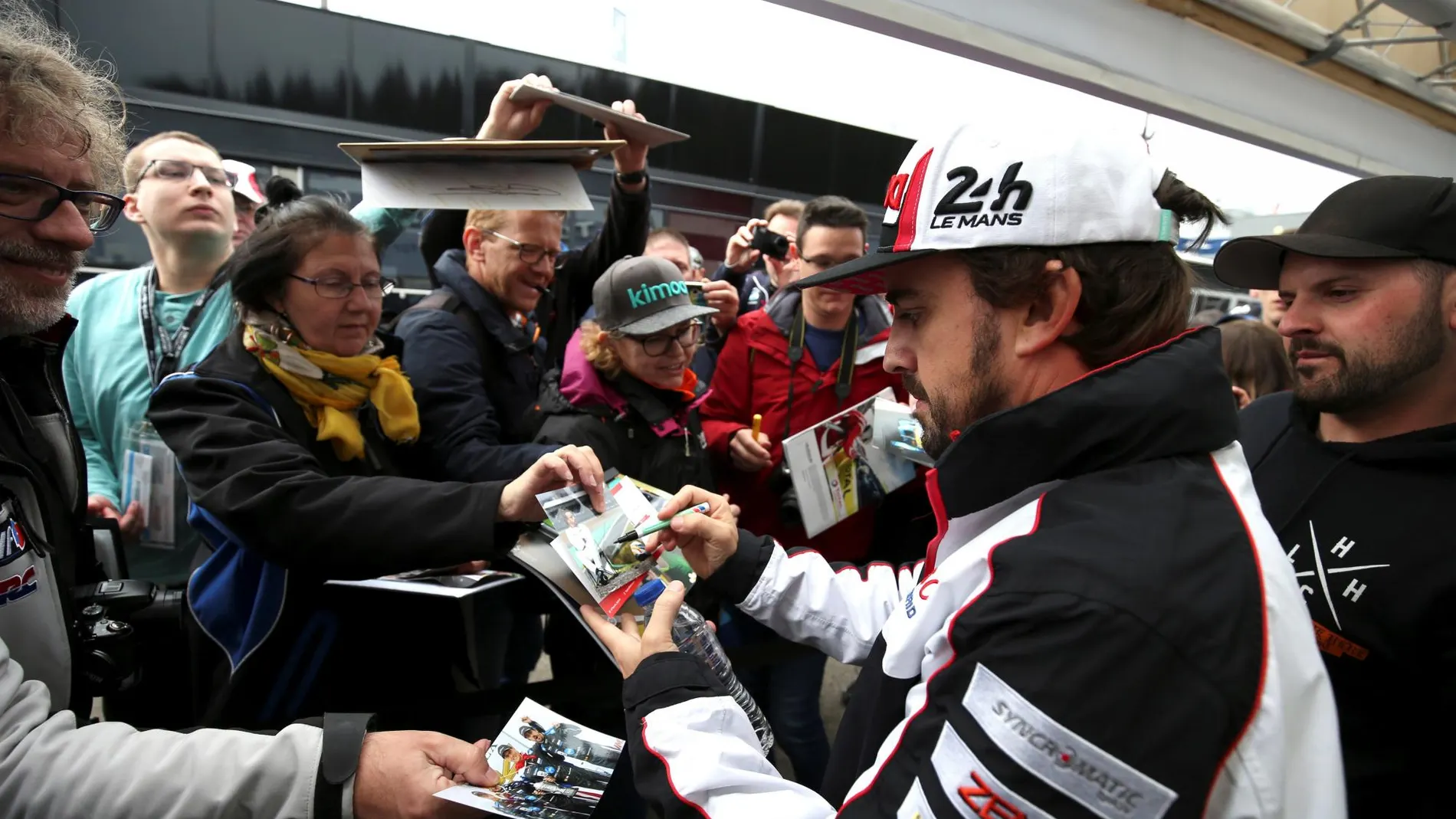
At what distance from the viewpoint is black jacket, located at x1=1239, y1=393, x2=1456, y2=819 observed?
4.55 feet

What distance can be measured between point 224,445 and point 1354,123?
7354mm

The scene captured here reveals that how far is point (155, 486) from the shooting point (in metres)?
2.28

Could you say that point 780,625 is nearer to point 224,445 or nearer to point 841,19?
point 224,445

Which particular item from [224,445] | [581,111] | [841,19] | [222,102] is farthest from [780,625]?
[222,102]

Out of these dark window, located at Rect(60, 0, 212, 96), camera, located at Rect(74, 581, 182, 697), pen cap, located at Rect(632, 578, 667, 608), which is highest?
dark window, located at Rect(60, 0, 212, 96)

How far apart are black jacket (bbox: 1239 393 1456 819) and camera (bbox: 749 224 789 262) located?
244 cm

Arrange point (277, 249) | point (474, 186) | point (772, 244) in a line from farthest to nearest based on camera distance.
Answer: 1. point (772, 244)
2. point (474, 186)
3. point (277, 249)

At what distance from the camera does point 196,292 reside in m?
2.72

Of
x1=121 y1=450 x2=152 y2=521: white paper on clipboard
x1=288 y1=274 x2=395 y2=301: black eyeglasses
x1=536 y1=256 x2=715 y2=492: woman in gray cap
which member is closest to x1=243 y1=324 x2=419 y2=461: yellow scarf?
x1=288 y1=274 x2=395 y2=301: black eyeglasses

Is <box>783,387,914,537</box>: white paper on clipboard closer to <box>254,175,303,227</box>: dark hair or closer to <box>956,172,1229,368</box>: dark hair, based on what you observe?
<box>956,172,1229,368</box>: dark hair

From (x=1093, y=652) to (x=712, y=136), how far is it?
10069mm

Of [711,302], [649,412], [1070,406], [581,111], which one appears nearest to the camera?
[1070,406]

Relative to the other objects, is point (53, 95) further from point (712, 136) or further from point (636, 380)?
point (712, 136)

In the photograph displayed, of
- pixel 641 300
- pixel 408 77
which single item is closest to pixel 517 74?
pixel 408 77
